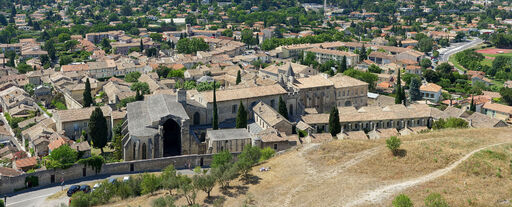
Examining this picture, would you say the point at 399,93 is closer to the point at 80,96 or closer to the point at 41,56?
the point at 80,96

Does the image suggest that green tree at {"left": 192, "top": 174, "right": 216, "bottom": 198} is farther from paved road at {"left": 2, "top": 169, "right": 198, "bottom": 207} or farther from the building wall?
the building wall

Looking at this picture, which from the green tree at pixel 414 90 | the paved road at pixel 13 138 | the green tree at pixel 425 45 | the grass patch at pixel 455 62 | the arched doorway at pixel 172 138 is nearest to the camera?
the arched doorway at pixel 172 138

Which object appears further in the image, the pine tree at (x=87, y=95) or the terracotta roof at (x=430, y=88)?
the terracotta roof at (x=430, y=88)

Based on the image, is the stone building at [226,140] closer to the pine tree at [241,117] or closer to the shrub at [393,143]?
the pine tree at [241,117]

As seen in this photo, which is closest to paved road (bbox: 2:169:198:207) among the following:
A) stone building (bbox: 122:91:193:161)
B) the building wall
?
stone building (bbox: 122:91:193:161)

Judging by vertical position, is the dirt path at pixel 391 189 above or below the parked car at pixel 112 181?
above

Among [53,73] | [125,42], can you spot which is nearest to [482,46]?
[125,42]

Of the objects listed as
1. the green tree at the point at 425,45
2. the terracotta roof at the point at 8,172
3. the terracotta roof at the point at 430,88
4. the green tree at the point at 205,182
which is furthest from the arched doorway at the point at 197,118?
the green tree at the point at 425,45
